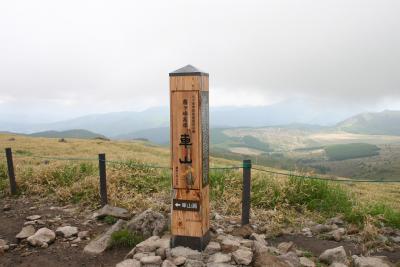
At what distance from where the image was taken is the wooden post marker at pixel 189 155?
6.67 metres

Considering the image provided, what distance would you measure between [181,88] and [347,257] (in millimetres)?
4726

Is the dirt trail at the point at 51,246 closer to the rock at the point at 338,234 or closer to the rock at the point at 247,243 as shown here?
the rock at the point at 247,243

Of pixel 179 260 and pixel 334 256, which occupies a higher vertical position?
pixel 179 260

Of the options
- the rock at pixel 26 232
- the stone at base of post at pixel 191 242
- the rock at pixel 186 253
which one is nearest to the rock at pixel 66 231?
the rock at pixel 26 232

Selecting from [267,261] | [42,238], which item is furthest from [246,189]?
[42,238]

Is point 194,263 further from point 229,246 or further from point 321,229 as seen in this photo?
point 321,229

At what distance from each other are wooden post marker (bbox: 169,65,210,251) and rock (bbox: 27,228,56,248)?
129 inches

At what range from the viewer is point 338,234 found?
8734 mm

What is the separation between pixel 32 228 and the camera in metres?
9.23

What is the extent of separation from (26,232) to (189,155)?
5.01 metres

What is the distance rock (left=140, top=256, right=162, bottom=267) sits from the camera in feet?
21.8

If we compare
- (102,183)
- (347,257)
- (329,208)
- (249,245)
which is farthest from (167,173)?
(347,257)

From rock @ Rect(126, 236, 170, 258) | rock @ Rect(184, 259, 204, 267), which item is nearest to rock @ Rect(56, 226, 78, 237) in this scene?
rock @ Rect(126, 236, 170, 258)

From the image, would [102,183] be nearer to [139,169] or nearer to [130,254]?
[139,169]
